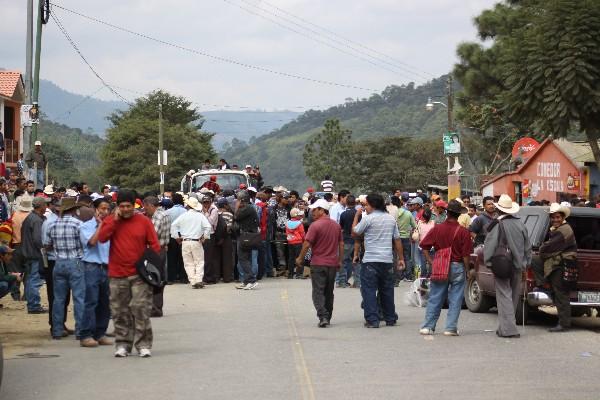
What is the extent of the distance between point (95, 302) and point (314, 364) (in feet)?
11.1

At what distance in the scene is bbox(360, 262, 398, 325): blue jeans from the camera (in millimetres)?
15219

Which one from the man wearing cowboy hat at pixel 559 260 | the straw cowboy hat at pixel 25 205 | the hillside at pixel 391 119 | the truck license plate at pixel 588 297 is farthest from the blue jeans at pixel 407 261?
the hillside at pixel 391 119

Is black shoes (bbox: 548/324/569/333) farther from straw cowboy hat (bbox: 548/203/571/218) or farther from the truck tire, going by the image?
the truck tire

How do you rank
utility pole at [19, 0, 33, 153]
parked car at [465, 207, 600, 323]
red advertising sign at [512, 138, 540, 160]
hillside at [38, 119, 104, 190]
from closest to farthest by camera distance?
parked car at [465, 207, 600, 323] → utility pole at [19, 0, 33, 153] → red advertising sign at [512, 138, 540, 160] → hillside at [38, 119, 104, 190]

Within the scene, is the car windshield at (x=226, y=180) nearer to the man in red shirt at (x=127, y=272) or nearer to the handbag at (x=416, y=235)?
the handbag at (x=416, y=235)

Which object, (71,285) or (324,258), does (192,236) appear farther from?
(71,285)

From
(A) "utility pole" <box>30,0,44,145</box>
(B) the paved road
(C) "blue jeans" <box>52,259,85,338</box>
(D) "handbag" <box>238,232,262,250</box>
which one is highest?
(A) "utility pole" <box>30,0,44,145</box>

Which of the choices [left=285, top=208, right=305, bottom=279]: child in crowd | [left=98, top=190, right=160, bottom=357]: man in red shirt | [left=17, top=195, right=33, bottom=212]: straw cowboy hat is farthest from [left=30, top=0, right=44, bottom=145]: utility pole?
[left=98, top=190, right=160, bottom=357]: man in red shirt

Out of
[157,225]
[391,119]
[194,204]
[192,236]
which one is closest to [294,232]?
[192,236]

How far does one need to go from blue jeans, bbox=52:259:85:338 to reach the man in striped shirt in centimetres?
409

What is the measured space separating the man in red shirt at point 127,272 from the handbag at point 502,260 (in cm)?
488

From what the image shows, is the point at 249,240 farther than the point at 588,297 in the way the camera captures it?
Yes

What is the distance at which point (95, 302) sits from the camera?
44.3 ft

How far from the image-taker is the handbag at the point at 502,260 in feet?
47.5
